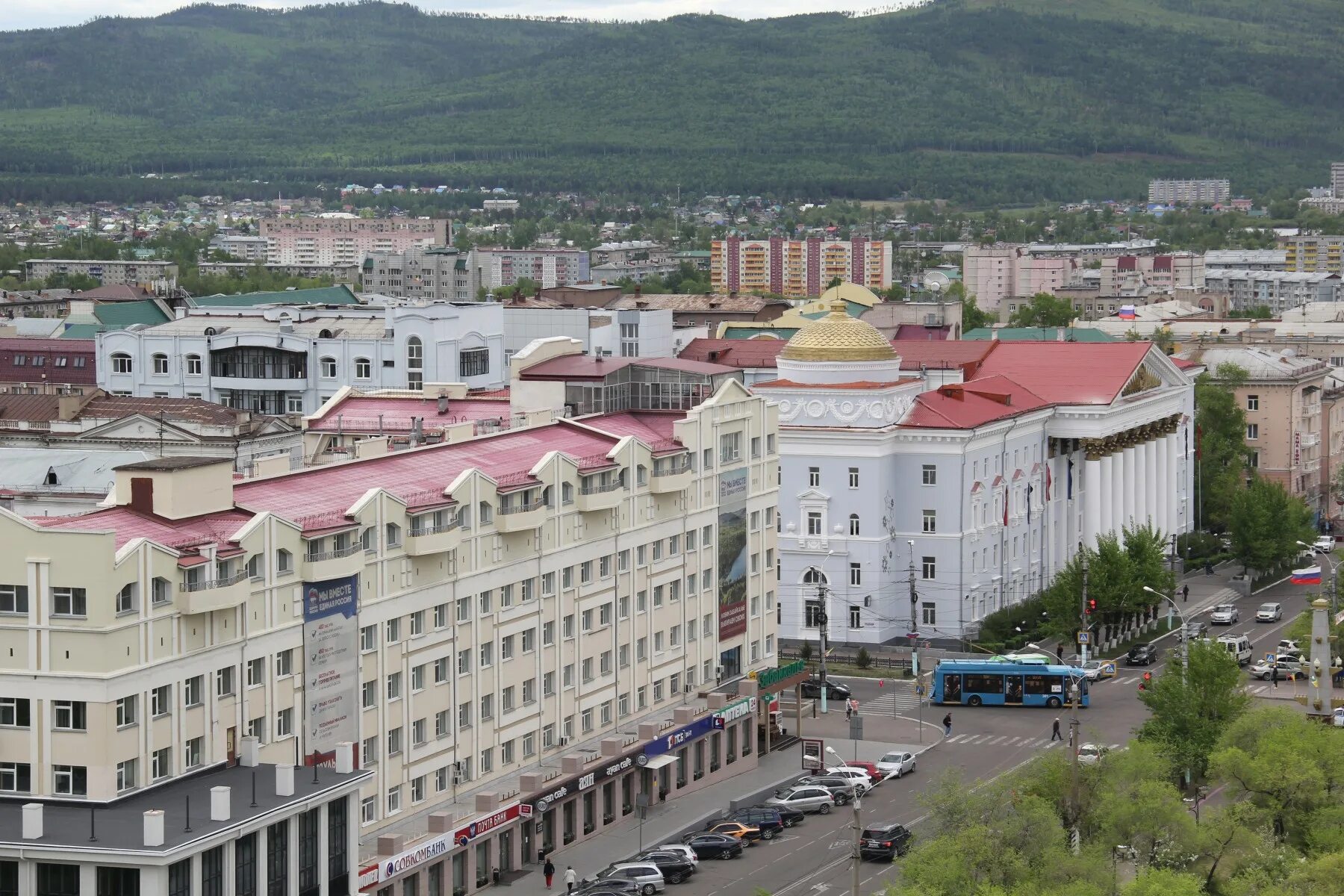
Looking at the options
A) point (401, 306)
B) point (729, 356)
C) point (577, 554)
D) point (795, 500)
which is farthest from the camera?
point (729, 356)

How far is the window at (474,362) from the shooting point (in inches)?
5162

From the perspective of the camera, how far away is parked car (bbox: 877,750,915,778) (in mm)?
90250

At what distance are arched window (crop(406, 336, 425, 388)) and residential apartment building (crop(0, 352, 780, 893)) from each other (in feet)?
92.9

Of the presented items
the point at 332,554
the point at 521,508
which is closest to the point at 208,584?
the point at 332,554

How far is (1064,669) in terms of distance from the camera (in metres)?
104

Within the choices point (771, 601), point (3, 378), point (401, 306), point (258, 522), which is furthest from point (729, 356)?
point (258, 522)

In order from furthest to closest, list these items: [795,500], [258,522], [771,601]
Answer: [795,500] → [771,601] → [258,522]

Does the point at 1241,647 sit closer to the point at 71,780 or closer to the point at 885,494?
the point at 885,494

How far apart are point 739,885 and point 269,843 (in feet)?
63.8

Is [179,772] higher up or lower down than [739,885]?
higher up

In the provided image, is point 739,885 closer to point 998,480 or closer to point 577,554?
point 577,554

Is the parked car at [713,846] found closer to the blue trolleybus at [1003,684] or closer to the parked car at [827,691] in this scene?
the parked car at [827,691]

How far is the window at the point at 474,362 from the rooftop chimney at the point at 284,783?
70.3 meters

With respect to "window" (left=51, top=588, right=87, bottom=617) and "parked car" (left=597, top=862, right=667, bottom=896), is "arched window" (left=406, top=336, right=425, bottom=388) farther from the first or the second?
"window" (left=51, top=588, right=87, bottom=617)
